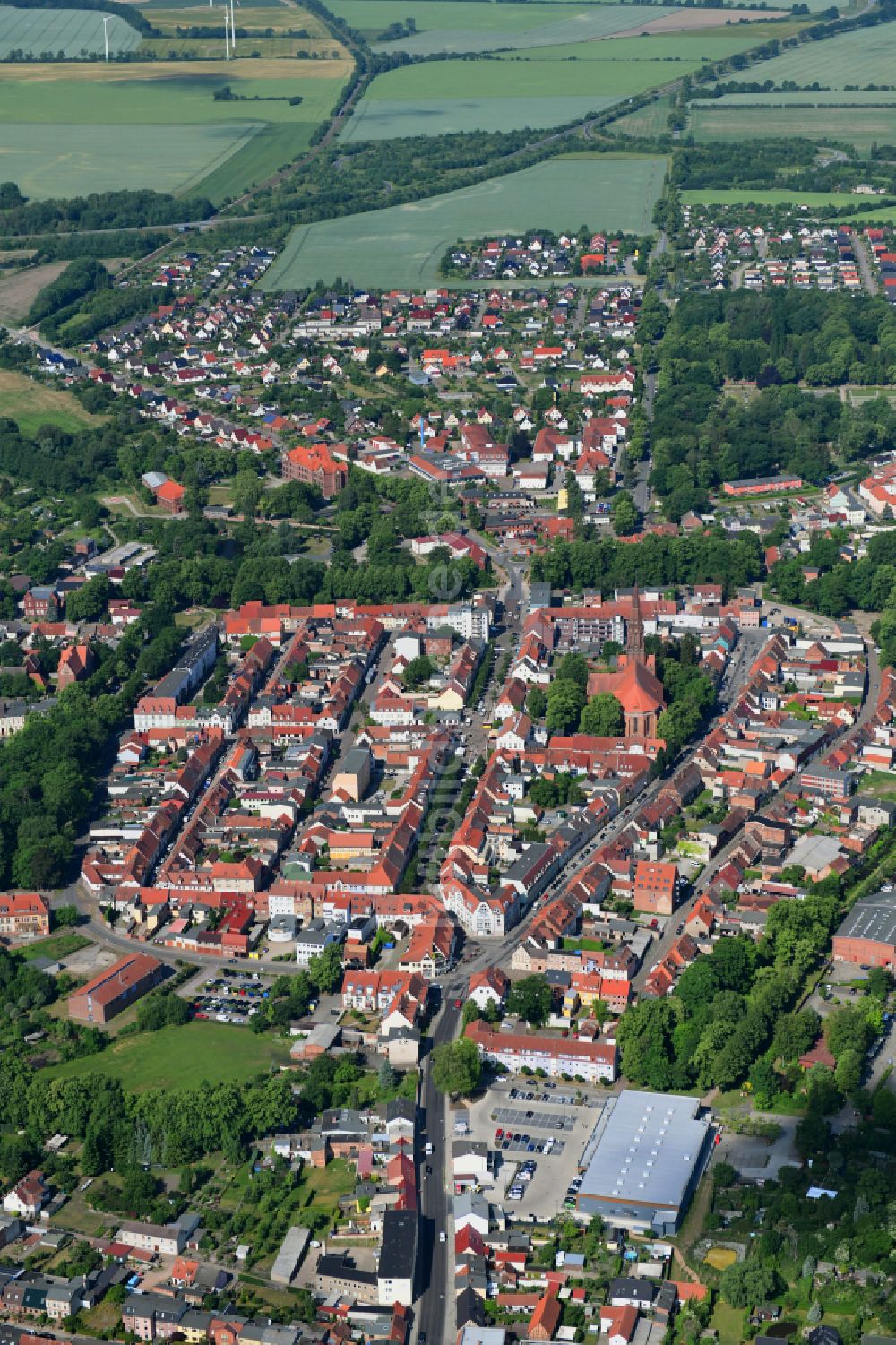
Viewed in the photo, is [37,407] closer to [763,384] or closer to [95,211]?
[763,384]

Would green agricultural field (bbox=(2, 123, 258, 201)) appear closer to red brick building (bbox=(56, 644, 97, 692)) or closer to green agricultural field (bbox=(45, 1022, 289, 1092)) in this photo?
red brick building (bbox=(56, 644, 97, 692))

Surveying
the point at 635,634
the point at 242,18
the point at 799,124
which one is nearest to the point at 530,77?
the point at 799,124

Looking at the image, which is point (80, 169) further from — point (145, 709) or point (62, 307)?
point (145, 709)

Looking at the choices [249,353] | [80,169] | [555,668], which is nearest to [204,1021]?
[555,668]

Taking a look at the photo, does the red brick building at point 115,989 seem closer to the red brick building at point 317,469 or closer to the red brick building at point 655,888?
the red brick building at point 655,888

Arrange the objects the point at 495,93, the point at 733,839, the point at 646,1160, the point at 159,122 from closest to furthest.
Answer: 1. the point at 646,1160
2. the point at 733,839
3. the point at 159,122
4. the point at 495,93

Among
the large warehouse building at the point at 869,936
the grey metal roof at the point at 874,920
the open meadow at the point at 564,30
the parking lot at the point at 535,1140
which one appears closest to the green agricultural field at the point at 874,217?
the open meadow at the point at 564,30

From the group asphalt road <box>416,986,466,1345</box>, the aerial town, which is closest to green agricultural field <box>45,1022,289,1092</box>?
the aerial town

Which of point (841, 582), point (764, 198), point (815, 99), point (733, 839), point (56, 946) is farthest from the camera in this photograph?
point (815, 99)
